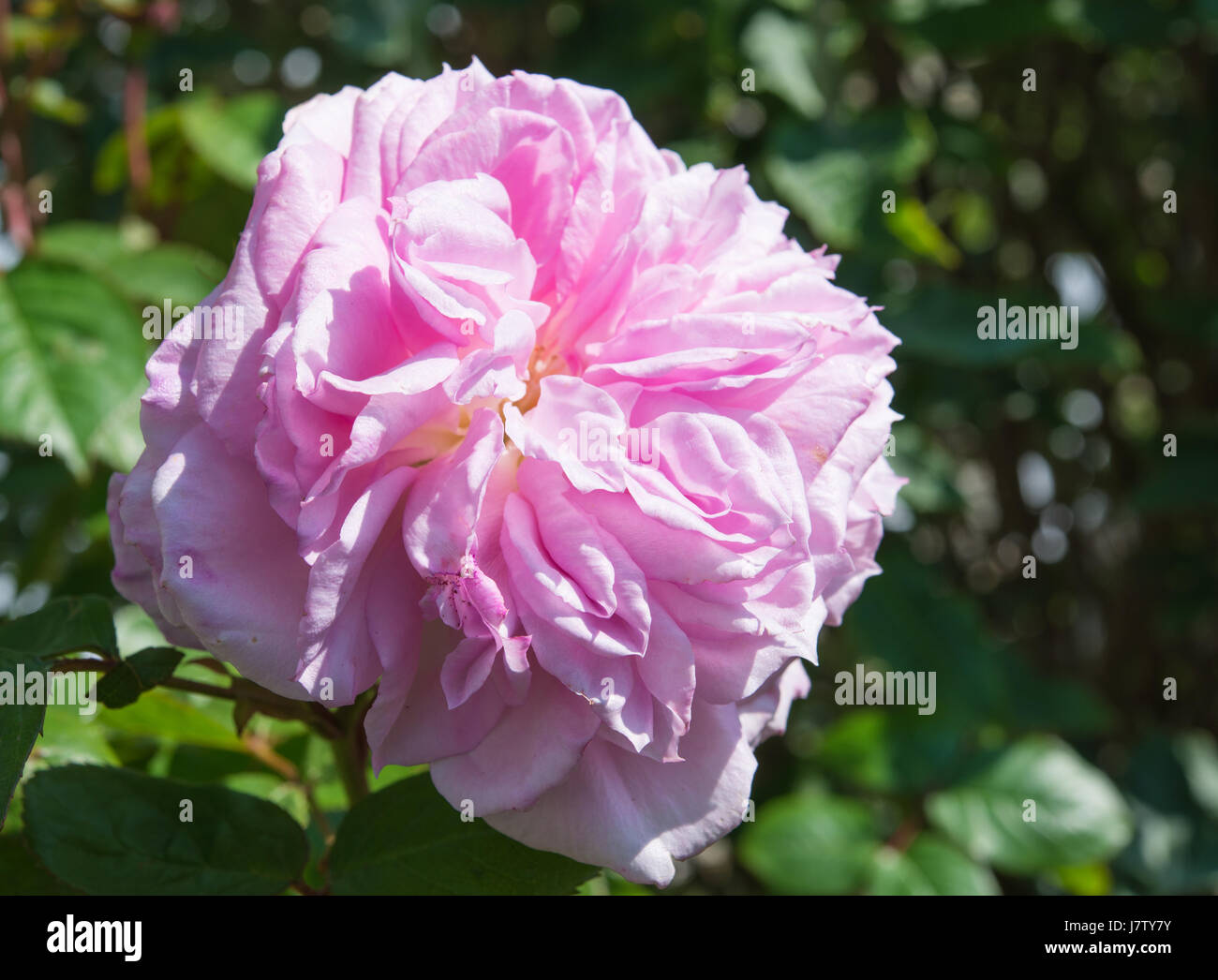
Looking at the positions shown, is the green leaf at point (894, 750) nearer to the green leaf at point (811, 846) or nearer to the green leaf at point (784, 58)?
the green leaf at point (811, 846)

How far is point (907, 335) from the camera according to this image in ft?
4.17

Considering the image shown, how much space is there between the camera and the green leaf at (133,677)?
1.61 feet

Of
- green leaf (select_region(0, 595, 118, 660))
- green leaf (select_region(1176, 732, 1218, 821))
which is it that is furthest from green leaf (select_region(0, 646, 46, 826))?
green leaf (select_region(1176, 732, 1218, 821))

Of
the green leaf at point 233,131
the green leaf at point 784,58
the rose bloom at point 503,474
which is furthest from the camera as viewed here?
the green leaf at point 784,58

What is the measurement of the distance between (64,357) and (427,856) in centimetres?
55

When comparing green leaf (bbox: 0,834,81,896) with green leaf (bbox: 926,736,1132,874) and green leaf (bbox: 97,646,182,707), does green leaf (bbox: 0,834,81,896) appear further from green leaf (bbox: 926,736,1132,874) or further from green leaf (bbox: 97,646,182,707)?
green leaf (bbox: 926,736,1132,874)

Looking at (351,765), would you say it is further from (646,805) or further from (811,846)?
(811,846)

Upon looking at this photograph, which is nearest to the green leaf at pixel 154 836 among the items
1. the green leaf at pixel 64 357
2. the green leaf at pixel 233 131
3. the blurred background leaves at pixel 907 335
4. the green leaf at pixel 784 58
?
the blurred background leaves at pixel 907 335

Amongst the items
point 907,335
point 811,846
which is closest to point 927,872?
point 811,846

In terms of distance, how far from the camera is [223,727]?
64 cm

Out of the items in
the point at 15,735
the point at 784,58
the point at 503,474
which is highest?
the point at 784,58

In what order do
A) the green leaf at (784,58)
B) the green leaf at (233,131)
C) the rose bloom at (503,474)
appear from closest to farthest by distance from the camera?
the rose bloom at (503,474)
the green leaf at (233,131)
the green leaf at (784,58)
